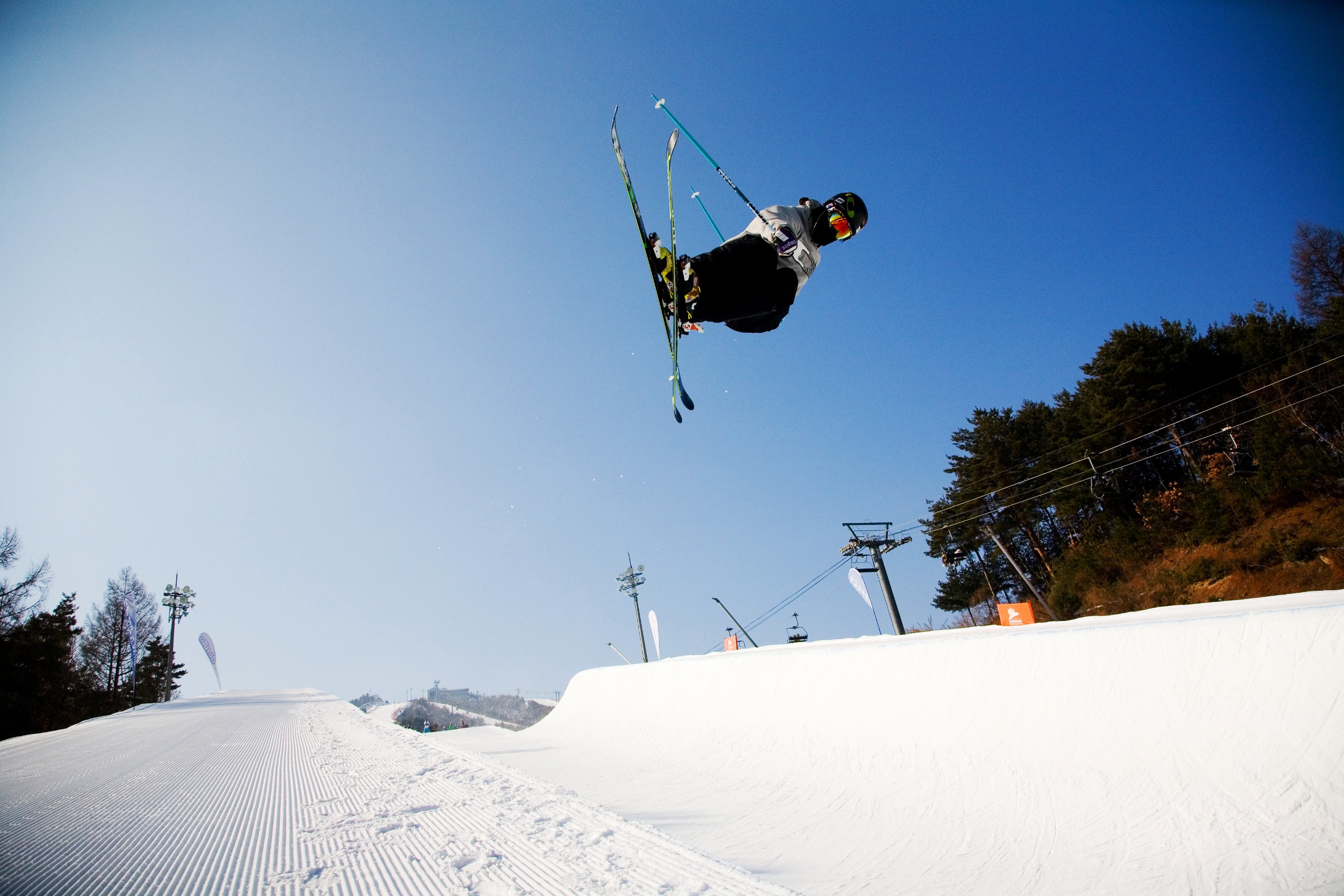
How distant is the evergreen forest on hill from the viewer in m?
16.3

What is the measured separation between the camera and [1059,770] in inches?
138

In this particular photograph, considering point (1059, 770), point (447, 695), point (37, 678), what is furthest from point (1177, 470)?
point (447, 695)

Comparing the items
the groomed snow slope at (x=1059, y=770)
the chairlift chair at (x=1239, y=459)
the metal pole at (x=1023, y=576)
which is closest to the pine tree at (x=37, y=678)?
the groomed snow slope at (x=1059, y=770)

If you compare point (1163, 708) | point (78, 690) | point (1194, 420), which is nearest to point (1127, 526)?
point (1194, 420)

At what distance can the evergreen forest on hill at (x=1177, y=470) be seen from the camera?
16.3 m

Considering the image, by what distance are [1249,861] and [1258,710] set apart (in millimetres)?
839

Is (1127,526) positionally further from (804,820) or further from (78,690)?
(78,690)

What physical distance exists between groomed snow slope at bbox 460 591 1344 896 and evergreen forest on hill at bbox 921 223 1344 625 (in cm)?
1751

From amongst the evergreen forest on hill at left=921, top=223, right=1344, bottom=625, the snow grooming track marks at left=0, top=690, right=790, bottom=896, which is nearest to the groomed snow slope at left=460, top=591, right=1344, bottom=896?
the snow grooming track marks at left=0, top=690, right=790, bottom=896

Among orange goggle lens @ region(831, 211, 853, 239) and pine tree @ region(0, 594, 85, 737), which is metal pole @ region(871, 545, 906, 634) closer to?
orange goggle lens @ region(831, 211, 853, 239)

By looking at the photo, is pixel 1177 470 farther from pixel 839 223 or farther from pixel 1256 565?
pixel 839 223

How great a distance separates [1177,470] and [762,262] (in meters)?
28.9

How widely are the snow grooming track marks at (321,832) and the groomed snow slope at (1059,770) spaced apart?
40.9 inches

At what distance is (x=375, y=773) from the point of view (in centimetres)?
475
